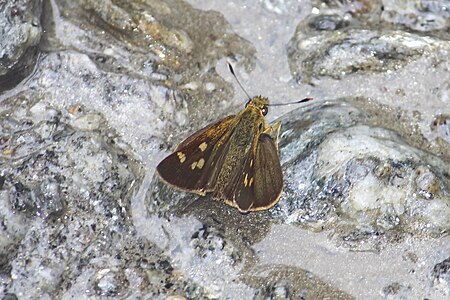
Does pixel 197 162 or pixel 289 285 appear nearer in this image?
pixel 289 285

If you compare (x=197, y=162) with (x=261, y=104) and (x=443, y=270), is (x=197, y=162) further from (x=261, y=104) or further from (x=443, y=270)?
(x=443, y=270)

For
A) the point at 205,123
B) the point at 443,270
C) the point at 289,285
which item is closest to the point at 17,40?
the point at 205,123

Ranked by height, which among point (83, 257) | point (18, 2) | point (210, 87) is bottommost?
point (83, 257)

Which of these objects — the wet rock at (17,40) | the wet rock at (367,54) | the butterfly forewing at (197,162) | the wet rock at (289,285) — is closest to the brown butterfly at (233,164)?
the butterfly forewing at (197,162)

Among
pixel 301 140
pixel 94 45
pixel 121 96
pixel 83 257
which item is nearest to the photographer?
pixel 83 257

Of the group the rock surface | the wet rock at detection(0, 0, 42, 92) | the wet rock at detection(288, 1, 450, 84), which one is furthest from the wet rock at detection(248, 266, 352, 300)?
the wet rock at detection(0, 0, 42, 92)

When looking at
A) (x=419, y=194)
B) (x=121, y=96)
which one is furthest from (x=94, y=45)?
(x=419, y=194)

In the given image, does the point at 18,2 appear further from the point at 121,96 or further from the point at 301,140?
the point at 301,140
